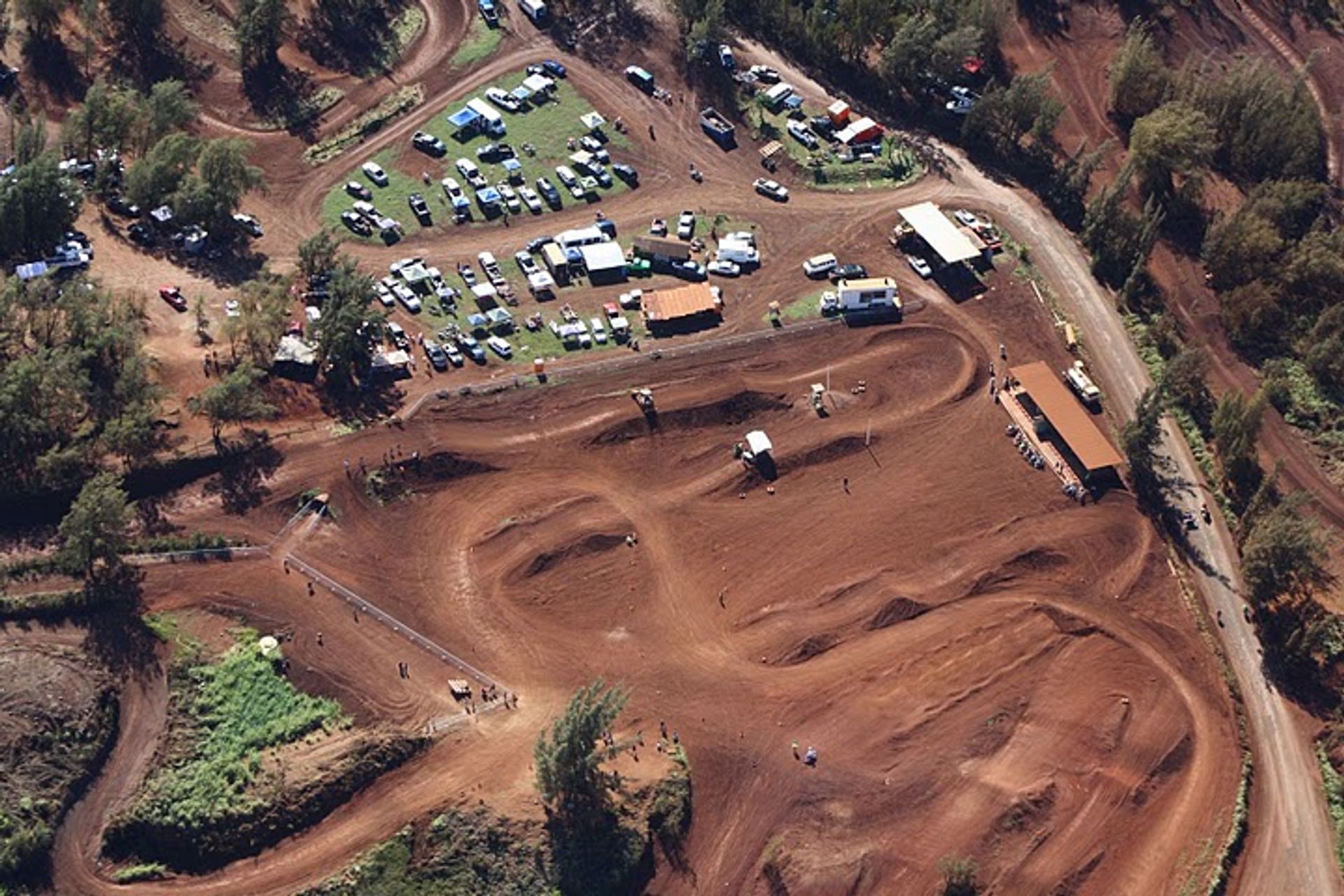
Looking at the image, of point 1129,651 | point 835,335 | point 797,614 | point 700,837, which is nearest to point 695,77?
point 835,335

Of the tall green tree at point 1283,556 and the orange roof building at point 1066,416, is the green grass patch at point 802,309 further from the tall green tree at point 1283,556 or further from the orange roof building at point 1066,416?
the tall green tree at point 1283,556

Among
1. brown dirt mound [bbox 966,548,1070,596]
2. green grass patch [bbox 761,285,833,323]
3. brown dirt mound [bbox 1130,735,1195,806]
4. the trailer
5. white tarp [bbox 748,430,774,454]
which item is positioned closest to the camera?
brown dirt mound [bbox 1130,735,1195,806]

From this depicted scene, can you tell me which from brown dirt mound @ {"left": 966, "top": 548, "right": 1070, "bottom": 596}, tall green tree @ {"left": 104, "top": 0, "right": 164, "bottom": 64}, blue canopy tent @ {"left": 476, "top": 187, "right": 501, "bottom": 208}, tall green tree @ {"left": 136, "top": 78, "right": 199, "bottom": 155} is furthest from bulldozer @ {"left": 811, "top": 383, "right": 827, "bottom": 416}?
tall green tree @ {"left": 104, "top": 0, "right": 164, "bottom": 64}

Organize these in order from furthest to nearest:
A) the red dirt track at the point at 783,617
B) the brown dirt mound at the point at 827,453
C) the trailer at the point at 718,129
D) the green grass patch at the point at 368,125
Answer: the trailer at the point at 718,129, the green grass patch at the point at 368,125, the brown dirt mound at the point at 827,453, the red dirt track at the point at 783,617

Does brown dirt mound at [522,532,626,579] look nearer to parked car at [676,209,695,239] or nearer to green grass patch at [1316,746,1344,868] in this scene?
parked car at [676,209,695,239]

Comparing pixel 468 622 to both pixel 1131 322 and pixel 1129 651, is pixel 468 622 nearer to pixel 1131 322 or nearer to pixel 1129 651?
pixel 1129 651

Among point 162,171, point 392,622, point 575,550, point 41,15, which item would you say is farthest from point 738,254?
point 41,15

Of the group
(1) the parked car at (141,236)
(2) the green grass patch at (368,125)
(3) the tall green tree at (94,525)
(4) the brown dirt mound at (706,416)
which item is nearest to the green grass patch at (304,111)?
(2) the green grass patch at (368,125)

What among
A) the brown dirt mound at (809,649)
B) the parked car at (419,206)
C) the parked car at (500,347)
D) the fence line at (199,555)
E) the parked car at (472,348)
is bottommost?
the fence line at (199,555)
